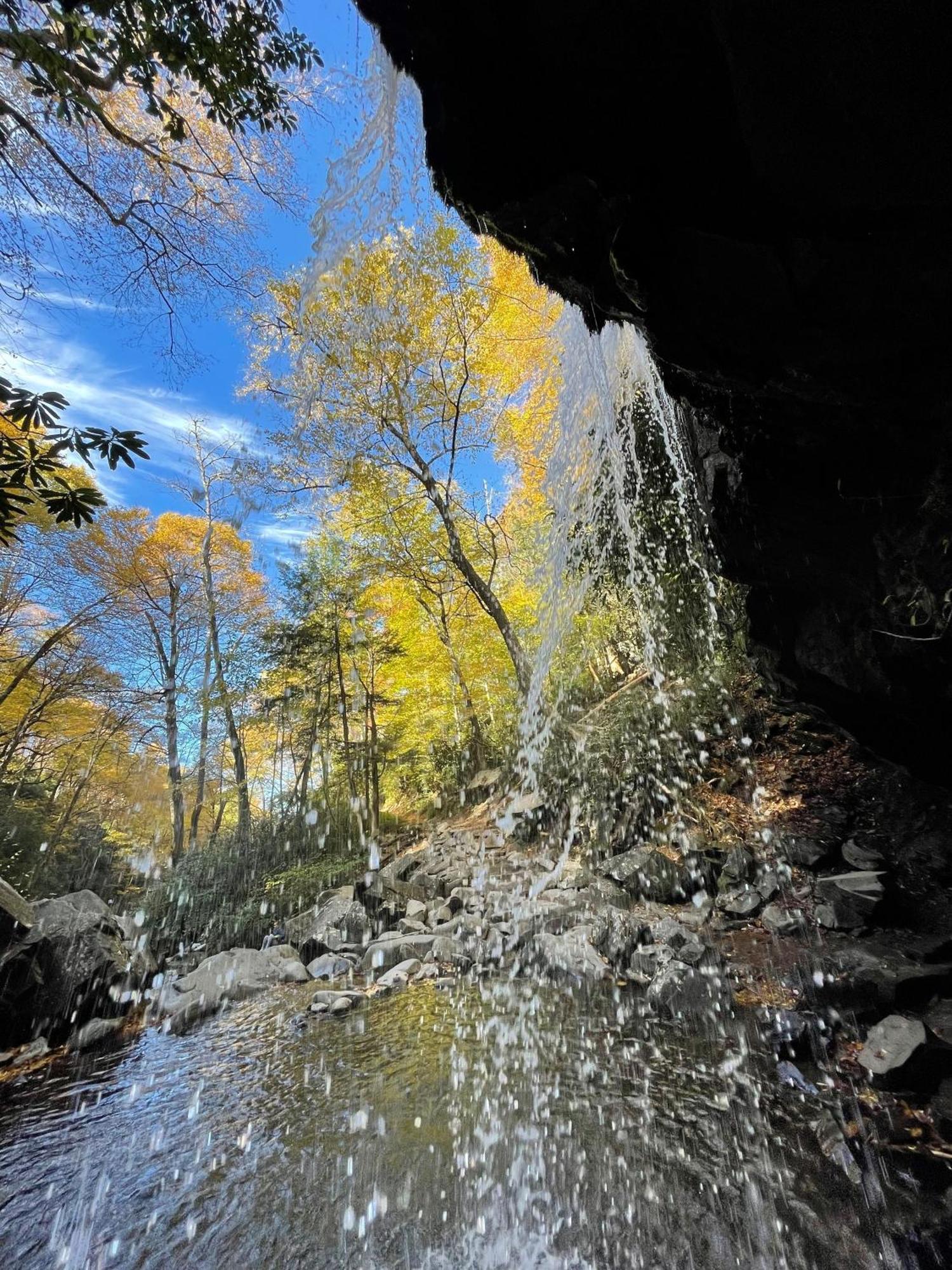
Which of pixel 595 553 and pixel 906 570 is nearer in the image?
pixel 906 570

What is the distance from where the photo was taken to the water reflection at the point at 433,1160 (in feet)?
7.00

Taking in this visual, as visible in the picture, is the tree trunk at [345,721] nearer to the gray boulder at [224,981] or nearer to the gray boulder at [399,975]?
the gray boulder at [224,981]

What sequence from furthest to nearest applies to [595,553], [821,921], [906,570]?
[595,553] < [821,921] < [906,570]

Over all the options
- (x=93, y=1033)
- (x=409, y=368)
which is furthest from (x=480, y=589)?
(x=93, y=1033)

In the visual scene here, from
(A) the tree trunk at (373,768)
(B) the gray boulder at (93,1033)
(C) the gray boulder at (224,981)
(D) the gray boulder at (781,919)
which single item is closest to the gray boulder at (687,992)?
(D) the gray boulder at (781,919)

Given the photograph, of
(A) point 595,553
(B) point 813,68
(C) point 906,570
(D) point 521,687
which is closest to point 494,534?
(D) point 521,687

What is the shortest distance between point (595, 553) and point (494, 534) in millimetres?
4324

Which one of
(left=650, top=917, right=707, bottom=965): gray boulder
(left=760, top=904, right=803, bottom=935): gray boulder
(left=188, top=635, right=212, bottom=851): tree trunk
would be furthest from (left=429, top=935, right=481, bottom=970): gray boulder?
(left=188, top=635, right=212, bottom=851): tree trunk

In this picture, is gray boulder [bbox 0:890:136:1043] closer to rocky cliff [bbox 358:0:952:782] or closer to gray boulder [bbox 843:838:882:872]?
rocky cliff [bbox 358:0:952:782]

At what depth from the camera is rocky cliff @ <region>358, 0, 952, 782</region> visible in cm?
205

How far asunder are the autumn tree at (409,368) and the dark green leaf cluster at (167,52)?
18.9 feet

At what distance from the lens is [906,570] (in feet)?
10.5

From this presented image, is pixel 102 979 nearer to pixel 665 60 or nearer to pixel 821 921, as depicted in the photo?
pixel 821 921

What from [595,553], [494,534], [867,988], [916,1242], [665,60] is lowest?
[916,1242]
